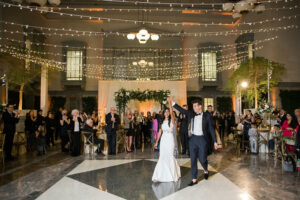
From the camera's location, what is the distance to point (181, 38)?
16.9 m

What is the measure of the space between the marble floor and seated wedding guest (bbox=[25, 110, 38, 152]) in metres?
1.40

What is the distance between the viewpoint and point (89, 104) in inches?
658

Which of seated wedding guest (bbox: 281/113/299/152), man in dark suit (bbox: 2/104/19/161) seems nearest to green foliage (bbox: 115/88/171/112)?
man in dark suit (bbox: 2/104/19/161)

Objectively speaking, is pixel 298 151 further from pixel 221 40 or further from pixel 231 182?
pixel 221 40

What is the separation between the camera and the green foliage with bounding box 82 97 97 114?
16688 millimetres

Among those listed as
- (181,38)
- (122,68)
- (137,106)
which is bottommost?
(137,106)

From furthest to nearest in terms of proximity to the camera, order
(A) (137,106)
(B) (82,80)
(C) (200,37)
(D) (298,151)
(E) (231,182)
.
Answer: (C) (200,37)
(B) (82,80)
(A) (137,106)
(D) (298,151)
(E) (231,182)

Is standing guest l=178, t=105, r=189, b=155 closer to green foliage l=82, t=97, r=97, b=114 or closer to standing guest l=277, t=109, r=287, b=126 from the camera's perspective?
standing guest l=277, t=109, r=287, b=126

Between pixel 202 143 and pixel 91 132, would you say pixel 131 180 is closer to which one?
pixel 202 143

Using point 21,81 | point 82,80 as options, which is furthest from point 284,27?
point 21,81

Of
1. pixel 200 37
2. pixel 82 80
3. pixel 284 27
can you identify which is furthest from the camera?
pixel 200 37

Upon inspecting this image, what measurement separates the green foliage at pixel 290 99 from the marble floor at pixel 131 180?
8.88 metres

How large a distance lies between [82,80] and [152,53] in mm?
5715

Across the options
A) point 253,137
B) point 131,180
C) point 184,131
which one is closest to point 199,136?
point 131,180
